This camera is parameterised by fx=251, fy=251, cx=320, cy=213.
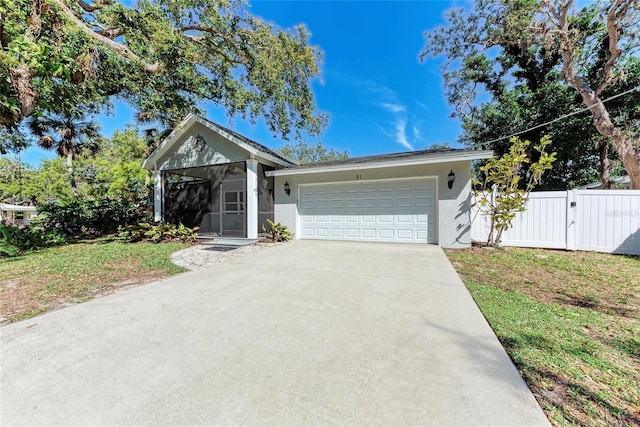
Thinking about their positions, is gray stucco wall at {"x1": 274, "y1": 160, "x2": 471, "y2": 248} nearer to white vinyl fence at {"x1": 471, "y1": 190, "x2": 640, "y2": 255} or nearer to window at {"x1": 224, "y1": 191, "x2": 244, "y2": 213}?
white vinyl fence at {"x1": 471, "y1": 190, "x2": 640, "y2": 255}

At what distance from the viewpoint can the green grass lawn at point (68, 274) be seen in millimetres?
3660

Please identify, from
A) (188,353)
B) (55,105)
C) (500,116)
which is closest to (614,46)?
(500,116)

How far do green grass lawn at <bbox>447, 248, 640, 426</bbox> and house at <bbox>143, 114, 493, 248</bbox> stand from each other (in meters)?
2.84

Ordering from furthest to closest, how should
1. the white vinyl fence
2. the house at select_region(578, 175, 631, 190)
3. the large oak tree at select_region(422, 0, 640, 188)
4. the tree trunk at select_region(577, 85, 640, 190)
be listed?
the house at select_region(578, 175, 631, 190) → the large oak tree at select_region(422, 0, 640, 188) → the tree trunk at select_region(577, 85, 640, 190) → the white vinyl fence

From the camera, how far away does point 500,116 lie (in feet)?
47.4

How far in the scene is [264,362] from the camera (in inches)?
86.0

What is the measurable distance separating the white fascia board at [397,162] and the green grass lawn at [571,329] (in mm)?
3102

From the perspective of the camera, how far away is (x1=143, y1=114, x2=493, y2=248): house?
308 inches

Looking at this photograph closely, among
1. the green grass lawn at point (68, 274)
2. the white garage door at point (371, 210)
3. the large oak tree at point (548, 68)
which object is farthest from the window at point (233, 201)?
the large oak tree at point (548, 68)

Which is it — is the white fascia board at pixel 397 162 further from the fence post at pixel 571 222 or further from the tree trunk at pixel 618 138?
the tree trunk at pixel 618 138

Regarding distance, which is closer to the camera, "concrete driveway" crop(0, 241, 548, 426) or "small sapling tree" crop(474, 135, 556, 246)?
"concrete driveway" crop(0, 241, 548, 426)

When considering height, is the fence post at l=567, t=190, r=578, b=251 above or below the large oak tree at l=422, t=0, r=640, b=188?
below

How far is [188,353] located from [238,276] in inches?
100

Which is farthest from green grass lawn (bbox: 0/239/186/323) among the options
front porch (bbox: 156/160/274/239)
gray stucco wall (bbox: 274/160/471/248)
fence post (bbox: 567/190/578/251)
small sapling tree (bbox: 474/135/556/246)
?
fence post (bbox: 567/190/578/251)
